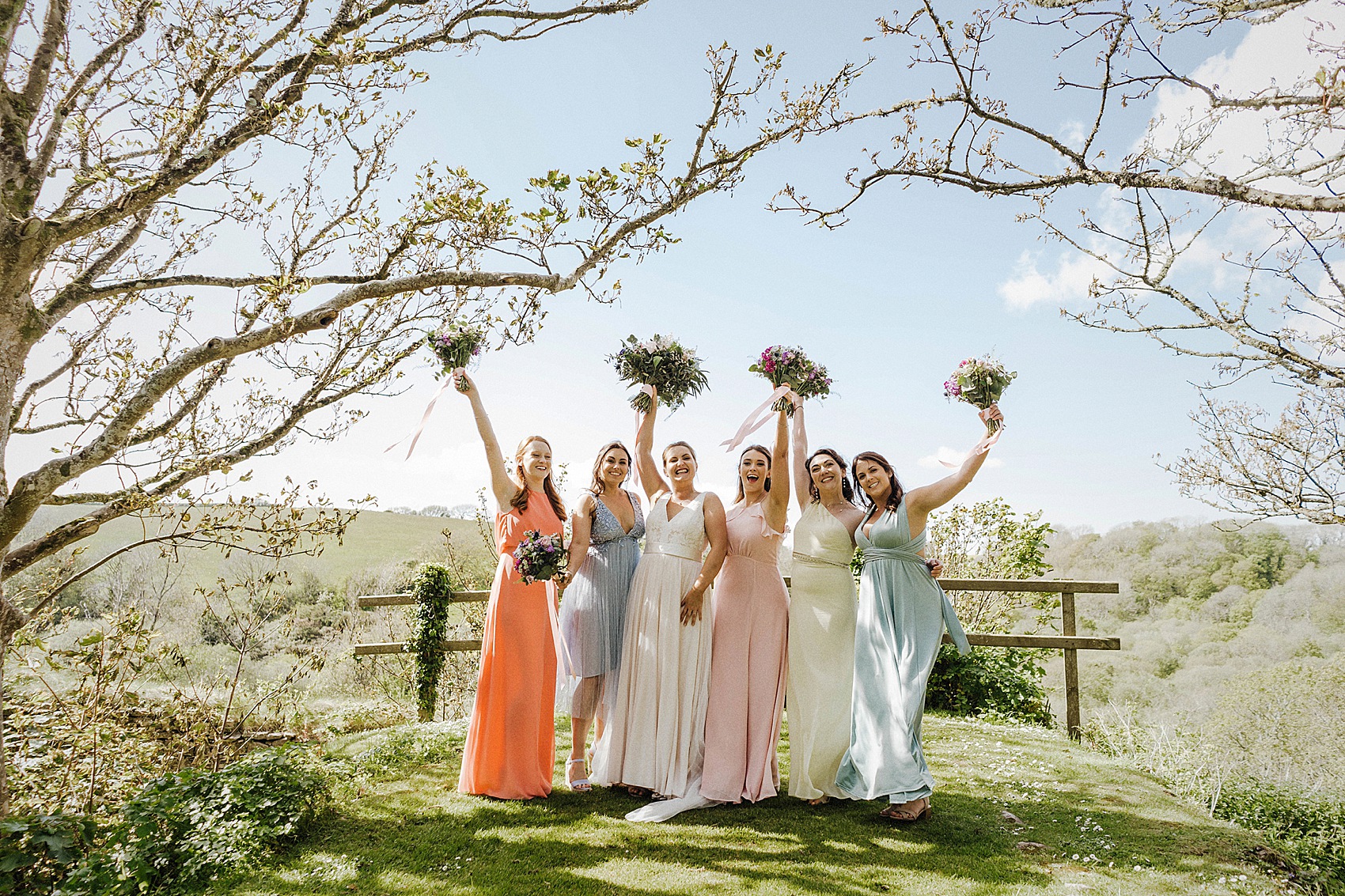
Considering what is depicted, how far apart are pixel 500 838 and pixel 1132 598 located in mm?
15600

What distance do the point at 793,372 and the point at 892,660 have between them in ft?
7.45

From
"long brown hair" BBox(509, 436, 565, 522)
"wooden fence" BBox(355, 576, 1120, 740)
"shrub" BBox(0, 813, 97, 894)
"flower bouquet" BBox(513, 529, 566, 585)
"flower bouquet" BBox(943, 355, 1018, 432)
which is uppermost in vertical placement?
"flower bouquet" BBox(943, 355, 1018, 432)

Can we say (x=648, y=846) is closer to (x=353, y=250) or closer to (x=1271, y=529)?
(x=353, y=250)

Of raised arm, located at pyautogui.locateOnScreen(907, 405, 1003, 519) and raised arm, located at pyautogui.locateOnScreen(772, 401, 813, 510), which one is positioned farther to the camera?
raised arm, located at pyautogui.locateOnScreen(772, 401, 813, 510)

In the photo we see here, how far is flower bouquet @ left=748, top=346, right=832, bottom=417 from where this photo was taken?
563 cm

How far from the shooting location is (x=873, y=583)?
5188mm

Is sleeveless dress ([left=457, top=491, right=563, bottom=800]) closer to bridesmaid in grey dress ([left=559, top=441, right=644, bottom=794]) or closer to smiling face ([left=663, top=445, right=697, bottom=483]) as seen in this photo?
bridesmaid in grey dress ([left=559, top=441, right=644, bottom=794])

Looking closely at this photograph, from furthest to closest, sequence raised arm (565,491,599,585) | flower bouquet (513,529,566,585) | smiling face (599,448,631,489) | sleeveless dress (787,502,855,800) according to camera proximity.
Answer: smiling face (599,448,631,489), raised arm (565,491,599,585), sleeveless dress (787,502,855,800), flower bouquet (513,529,566,585)

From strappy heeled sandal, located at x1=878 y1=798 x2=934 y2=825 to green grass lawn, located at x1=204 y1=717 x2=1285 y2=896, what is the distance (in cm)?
8

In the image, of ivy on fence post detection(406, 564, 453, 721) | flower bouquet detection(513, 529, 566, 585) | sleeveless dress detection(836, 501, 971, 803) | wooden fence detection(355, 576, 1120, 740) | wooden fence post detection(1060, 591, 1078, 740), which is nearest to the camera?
sleeveless dress detection(836, 501, 971, 803)

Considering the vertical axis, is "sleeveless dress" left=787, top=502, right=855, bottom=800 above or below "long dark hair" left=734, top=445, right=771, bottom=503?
below

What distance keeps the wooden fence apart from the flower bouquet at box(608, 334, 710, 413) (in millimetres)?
3615

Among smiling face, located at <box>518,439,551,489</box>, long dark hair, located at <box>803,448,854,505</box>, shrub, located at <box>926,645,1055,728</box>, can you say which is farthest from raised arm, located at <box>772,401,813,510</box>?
shrub, located at <box>926,645,1055,728</box>

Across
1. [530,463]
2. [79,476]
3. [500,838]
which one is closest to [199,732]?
[79,476]
